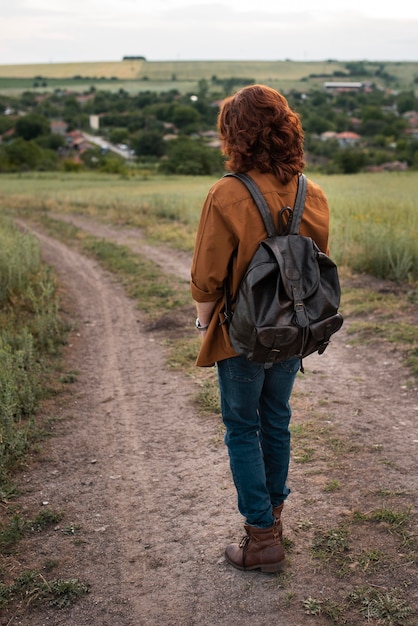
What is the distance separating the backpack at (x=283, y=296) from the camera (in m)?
2.84

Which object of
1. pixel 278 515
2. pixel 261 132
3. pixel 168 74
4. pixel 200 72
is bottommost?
pixel 278 515

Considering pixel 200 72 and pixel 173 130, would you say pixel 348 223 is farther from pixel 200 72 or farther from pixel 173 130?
pixel 200 72

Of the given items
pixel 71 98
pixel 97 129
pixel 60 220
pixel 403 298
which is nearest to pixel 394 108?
pixel 97 129

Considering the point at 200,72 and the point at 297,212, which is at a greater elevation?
the point at 200,72

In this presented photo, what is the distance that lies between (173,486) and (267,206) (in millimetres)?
2115

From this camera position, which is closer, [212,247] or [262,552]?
[212,247]

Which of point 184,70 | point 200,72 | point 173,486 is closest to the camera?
point 173,486

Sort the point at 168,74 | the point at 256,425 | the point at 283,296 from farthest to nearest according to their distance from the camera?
the point at 168,74, the point at 256,425, the point at 283,296

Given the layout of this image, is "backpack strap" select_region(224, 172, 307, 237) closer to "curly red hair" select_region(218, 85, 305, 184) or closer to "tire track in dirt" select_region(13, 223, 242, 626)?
"curly red hair" select_region(218, 85, 305, 184)

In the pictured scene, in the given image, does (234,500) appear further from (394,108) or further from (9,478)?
Answer: (394,108)

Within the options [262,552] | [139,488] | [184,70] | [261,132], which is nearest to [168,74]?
[184,70]

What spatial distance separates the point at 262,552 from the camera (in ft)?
10.9

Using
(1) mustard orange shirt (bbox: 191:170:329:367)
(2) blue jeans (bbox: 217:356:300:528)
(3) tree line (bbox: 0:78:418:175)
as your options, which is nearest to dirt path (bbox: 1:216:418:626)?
(2) blue jeans (bbox: 217:356:300:528)

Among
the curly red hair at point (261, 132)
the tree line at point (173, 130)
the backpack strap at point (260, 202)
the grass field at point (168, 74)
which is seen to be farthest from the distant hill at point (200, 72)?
the backpack strap at point (260, 202)
